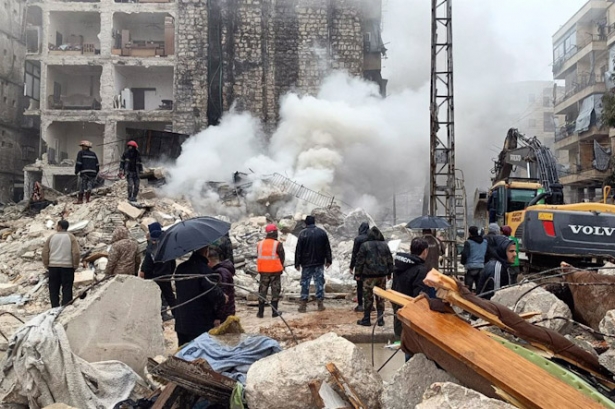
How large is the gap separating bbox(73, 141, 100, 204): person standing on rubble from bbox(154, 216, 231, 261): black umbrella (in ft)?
31.9

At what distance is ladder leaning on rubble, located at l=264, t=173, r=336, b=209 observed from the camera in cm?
1788

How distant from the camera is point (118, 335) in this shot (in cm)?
414

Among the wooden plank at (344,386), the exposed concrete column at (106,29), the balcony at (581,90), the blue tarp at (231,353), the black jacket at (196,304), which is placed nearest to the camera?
the wooden plank at (344,386)

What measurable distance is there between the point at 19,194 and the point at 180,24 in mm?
13161

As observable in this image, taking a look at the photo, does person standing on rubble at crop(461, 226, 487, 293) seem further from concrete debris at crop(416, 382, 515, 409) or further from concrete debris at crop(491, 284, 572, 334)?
concrete debris at crop(416, 382, 515, 409)

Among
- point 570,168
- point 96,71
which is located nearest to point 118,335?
point 96,71

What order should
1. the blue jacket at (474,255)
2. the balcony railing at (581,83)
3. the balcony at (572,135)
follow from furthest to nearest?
the balcony railing at (581,83) → the balcony at (572,135) → the blue jacket at (474,255)

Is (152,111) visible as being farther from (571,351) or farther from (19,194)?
(571,351)

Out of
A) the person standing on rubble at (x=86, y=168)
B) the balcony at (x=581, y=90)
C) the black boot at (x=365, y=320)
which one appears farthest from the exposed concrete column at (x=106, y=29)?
the balcony at (x=581, y=90)

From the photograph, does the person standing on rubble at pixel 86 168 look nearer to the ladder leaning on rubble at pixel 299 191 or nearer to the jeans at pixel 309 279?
the ladder leaning on rubble at pixel 299 191

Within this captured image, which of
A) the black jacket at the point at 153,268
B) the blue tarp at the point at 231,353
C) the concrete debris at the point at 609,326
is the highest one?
the concrete debris at the point at 609,326

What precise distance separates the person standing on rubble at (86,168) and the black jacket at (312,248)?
784 centimetres

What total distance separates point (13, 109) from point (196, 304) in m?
28.0

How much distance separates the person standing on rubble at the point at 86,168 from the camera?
13.3 metres
